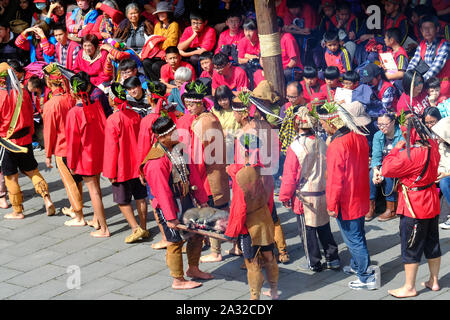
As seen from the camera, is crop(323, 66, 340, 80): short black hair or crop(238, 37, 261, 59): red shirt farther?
crop(238, 37, 261, 59): red shirt

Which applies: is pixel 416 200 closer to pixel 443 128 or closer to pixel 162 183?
pixel 443 128

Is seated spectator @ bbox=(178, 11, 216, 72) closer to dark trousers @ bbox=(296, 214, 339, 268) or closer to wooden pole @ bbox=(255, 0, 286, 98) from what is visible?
wooden pole @ bbox=(255, 0, 286, 98)

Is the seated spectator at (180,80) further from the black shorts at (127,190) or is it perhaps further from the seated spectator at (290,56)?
the seated spectator at (290,56)

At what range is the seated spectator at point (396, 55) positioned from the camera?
11242 millimetres

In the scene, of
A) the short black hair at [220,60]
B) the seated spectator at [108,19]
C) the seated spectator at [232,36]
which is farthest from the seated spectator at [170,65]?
the seated spectator at [108,19]

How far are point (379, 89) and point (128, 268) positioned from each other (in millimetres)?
4401

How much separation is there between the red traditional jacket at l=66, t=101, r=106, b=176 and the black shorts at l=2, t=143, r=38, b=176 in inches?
46.3

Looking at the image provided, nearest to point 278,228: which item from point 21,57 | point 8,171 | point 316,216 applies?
point 316,216

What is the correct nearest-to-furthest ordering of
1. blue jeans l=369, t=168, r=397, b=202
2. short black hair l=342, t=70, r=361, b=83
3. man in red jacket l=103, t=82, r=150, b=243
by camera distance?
man in red jacket l=103, t=82, r=150, b=243 < blue jeans l=369, t=168, r=397, b=202 < short black hair l=342, t=70, r=361, b=83

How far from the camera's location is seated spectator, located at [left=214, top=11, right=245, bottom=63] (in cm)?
1261

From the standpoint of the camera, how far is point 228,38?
12.8 meters

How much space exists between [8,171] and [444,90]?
234 inches

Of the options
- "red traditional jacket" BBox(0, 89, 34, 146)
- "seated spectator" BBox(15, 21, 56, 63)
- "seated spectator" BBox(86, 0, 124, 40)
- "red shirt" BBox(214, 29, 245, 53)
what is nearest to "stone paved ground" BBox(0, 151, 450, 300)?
"red traditional jacket" BBox(0, 89, 34, 146)

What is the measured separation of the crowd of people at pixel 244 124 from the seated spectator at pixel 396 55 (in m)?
0.02
